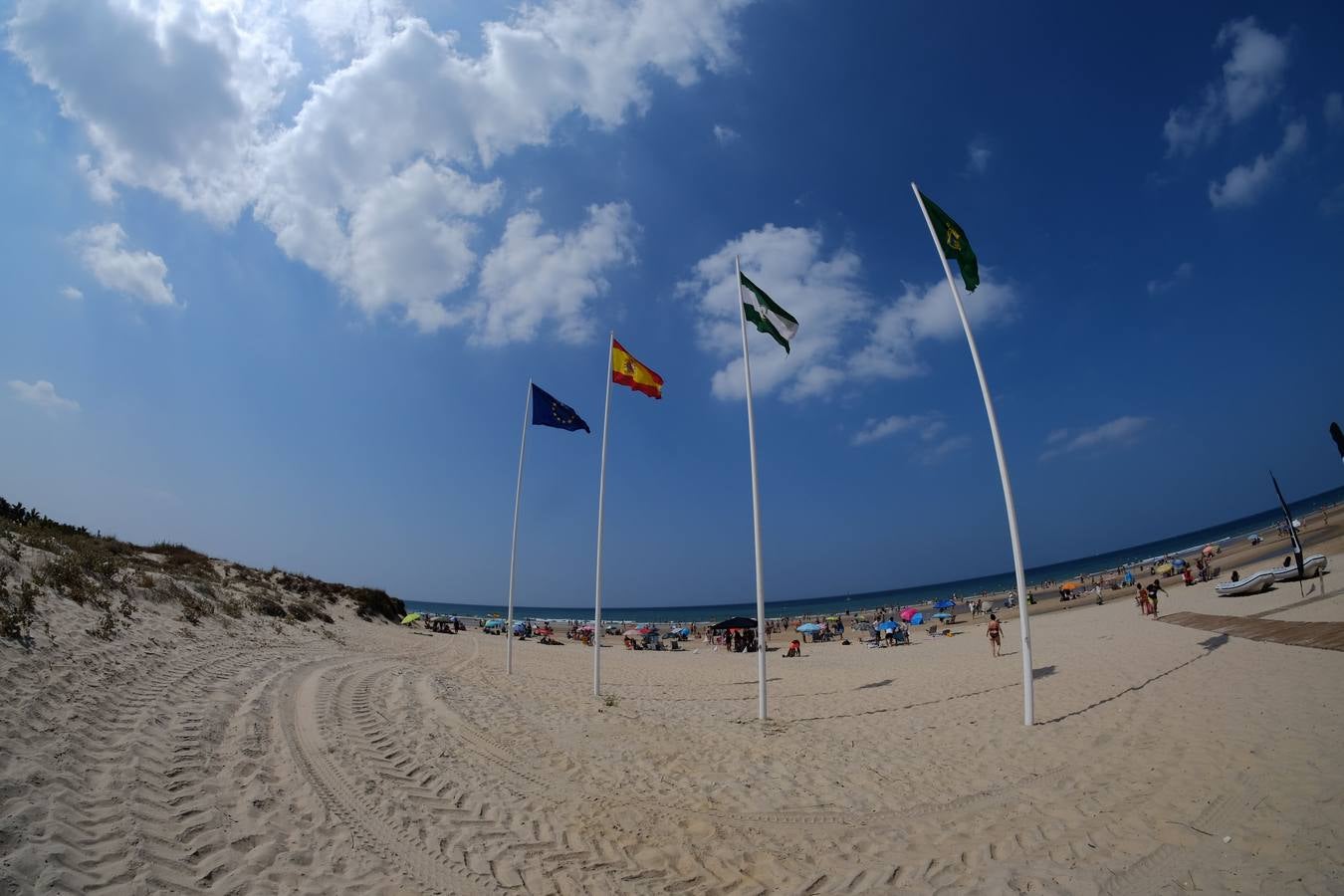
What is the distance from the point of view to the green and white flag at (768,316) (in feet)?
37.7

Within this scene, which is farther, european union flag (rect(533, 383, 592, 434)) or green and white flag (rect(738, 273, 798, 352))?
european union flag (rect(533, 383, 592, 434))

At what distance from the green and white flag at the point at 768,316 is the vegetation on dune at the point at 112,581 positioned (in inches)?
500

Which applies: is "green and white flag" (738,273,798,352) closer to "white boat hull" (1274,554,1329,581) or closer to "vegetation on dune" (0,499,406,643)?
"vegetation on dune" (0,499,406,643)

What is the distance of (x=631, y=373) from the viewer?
44.7 feet

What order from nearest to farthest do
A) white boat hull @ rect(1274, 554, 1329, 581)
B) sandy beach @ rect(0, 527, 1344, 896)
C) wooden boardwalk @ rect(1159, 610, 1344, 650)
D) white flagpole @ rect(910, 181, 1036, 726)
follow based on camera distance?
sandy beach @ rect(0, 527, 1344, 896) → white flagpole @ rect(910, 181, 1036, 726) → wooden boardwalk @ rect(1159, 610, 1344, 650) → white boat hull @ rect(1274, 554, 1329, 581)

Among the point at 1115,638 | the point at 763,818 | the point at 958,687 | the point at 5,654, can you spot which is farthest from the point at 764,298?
the point at 1115,638

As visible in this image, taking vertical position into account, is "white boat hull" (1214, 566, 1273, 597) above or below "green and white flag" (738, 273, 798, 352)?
below

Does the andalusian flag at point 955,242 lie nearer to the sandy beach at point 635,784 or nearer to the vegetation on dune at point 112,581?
the sandy beach at point 635,784

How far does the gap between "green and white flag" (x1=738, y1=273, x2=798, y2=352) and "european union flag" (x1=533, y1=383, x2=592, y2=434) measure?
6.48 metres

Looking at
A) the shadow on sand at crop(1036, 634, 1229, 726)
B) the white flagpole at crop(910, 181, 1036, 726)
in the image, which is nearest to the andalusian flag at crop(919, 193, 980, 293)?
the white flagpole at crop(910, 181, 1036, 726)

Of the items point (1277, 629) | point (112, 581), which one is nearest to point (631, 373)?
point (112, 581)

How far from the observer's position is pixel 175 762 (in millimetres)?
5691

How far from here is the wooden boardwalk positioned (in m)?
12.1

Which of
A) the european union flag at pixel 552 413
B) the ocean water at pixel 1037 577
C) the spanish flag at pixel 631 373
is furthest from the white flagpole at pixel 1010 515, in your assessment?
the ocean water at pixel 1037 577
